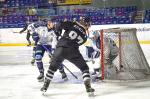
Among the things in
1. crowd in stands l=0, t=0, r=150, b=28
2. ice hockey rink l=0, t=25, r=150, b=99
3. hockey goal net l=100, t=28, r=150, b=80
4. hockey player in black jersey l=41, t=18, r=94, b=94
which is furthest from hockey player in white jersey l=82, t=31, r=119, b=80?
crowd in stands l=0, t=0, r=150, b=28

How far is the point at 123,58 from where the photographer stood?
615 cm

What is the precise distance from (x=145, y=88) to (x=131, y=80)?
44 centimetres

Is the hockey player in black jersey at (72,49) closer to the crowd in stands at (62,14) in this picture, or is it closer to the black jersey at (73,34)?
the black jersey at (73,34)

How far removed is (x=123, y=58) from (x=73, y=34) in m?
1.46

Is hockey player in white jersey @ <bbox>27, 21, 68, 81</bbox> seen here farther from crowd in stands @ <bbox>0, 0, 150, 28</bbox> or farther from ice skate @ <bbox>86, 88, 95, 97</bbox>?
crowd in stands @ <bbox>0, 0, 150, 28</bbox>

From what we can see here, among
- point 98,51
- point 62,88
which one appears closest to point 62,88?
point 62,88

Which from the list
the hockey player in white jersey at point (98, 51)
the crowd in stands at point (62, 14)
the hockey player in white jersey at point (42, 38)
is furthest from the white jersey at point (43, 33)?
the crowd in stands at point (62, 14)

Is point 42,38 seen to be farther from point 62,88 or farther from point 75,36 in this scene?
point 75,36

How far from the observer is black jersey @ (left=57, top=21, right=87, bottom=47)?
4.95 m

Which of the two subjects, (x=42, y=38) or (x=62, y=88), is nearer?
(x=62, y=88)

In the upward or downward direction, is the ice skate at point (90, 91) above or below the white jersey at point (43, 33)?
below

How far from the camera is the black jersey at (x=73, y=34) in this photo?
4.95m

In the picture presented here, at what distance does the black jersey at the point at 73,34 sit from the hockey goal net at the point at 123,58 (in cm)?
100

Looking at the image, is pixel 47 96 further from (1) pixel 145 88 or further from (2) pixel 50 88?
(1) pixel 145 88
